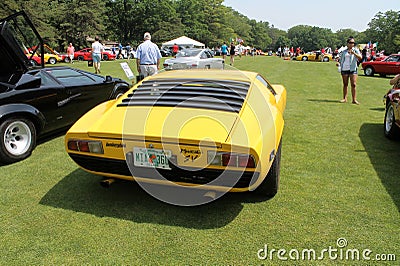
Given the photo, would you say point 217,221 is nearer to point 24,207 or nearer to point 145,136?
point 145,136

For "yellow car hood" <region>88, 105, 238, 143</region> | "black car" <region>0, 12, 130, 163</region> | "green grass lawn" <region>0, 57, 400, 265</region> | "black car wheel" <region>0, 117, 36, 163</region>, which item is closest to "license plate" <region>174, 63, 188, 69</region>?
"black car" <region>0, 12, 130, 163</region>

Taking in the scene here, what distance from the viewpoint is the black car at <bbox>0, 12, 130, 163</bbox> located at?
14.3ft

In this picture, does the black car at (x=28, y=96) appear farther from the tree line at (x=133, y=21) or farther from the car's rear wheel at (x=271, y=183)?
the tree line at (x=133, y=21)

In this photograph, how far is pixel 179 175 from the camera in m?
2.74

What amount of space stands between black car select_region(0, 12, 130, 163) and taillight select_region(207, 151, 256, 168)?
3104mm

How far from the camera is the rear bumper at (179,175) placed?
2617 millimetres

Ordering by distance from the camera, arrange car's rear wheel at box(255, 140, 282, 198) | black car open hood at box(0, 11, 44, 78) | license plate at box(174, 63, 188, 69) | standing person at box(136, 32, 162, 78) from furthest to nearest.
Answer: license plate at box(174, 63, 188, 69) < standing person at box(136, 32, 162, 78) < black car open hood at box(0, 11, 44, 78) < car's rear wheel at box(255, 140, 282, 198)

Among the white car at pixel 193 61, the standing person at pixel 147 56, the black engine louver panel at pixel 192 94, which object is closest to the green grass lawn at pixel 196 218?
the black engine louver panel at pixel 192 94

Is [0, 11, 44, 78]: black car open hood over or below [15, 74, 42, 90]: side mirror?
over

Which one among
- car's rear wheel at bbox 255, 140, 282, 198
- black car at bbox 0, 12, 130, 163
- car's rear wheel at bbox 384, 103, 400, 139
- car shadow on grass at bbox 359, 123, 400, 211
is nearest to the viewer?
car's rear wheel at bbox 255, 140, 282, 198

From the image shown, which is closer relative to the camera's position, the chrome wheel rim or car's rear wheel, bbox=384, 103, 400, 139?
the chrome wheel rim

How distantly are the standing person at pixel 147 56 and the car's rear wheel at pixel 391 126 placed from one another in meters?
5.23

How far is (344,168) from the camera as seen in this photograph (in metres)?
4.09

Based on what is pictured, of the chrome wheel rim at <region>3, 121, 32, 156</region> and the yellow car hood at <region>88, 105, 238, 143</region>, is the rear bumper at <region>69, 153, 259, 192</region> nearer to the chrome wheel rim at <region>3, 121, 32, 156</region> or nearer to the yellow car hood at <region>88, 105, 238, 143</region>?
the yellow car hood at <region>88, 105, 238, 143</region>
